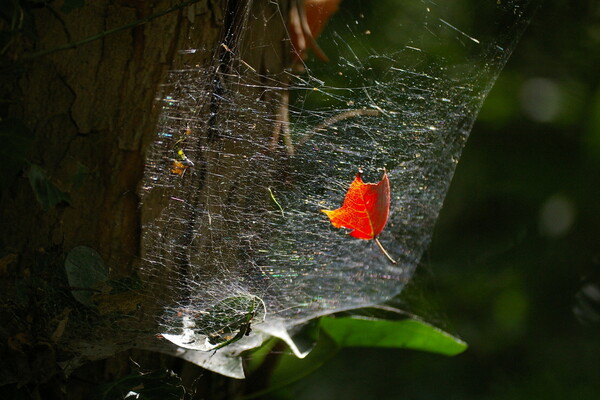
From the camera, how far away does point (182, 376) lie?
40.7 inches

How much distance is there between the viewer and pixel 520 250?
2270 mm

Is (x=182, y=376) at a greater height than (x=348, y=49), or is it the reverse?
(x=348, y=49)

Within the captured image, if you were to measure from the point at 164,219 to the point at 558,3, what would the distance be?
179 cm

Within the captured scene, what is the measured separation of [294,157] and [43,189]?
1.37ft

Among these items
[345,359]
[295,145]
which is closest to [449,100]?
[295,145]

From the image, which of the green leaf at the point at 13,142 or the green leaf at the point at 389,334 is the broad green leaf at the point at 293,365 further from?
the green leaf at the point at 13,142

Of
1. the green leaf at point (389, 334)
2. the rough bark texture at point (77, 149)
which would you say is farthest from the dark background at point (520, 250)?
the rough bark texture at point (77, 149)

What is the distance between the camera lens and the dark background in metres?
2.17

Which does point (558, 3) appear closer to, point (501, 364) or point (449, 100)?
point (449, 100)

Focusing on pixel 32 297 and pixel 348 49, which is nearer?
pixel 32 297

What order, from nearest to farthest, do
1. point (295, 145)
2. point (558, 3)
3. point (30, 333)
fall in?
1. point (30, 333)
2. point (295, 145)
3. point (558, 3)

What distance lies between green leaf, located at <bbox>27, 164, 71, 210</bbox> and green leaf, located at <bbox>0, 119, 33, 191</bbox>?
33 mm

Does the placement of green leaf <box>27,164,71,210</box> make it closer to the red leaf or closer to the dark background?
the red leaf

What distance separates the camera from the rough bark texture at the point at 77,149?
817 mm
